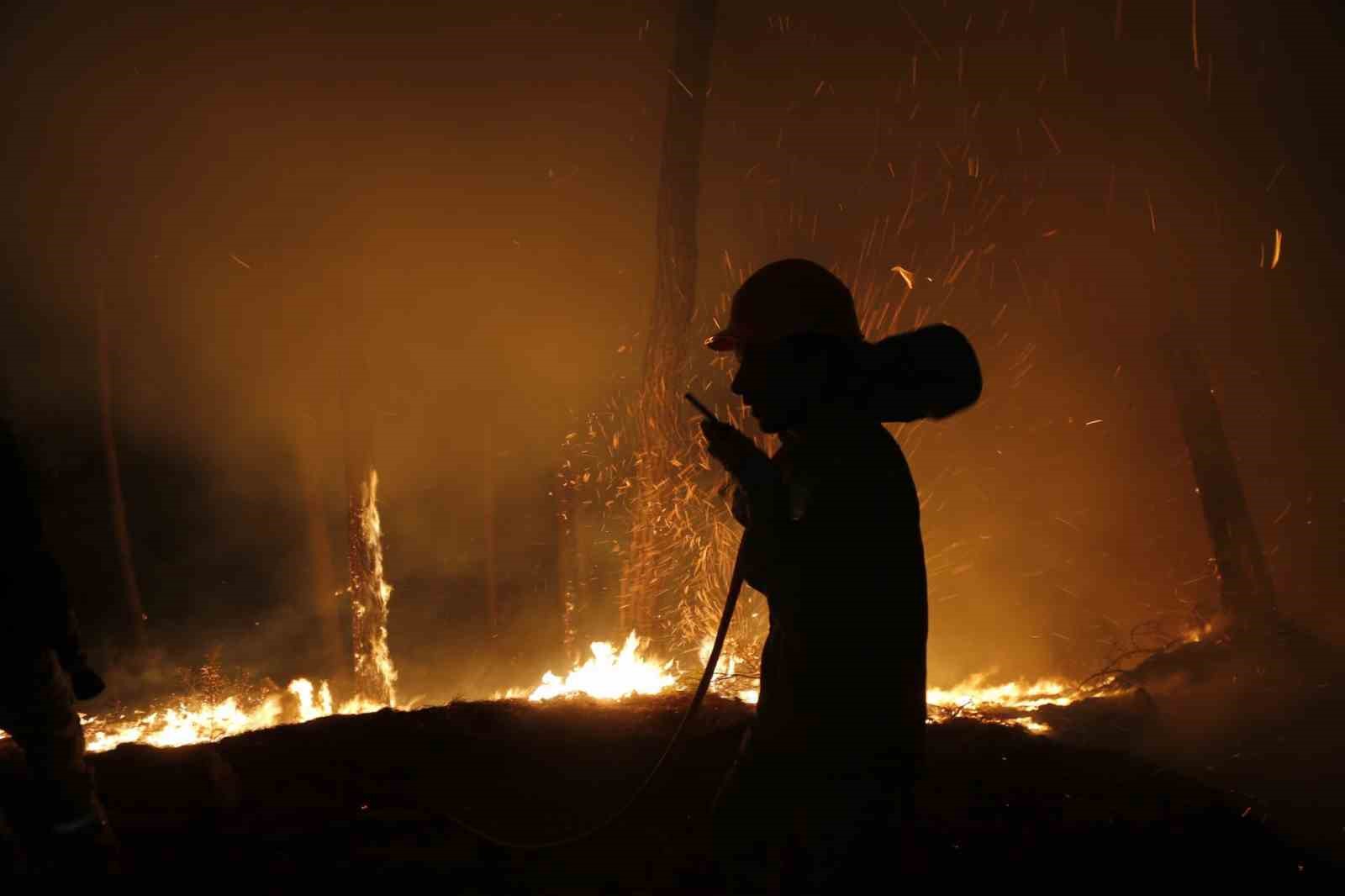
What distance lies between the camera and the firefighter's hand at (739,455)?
2.20 meters

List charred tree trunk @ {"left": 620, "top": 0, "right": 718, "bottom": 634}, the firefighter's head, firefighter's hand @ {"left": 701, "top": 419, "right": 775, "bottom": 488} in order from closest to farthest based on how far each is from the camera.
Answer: the firefighter's head, firefighter's hand @ {"left": 701, "top": 419, "right": 775, "bottom": 488}, charred tree trunk @ {"left": 620, "top": 0, "right": 718, "bottom": 634}

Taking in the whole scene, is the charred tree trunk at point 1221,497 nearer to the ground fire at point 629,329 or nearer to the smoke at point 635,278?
the ground fire at point 629,329

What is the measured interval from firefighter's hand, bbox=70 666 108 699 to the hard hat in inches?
119

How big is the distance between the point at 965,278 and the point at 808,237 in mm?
3040

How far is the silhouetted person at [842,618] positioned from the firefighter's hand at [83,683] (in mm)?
2751

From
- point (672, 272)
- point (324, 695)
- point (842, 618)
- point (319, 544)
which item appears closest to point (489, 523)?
point (319, 544)

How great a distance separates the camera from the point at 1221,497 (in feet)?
33.1

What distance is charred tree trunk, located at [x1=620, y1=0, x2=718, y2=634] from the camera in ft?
28.5

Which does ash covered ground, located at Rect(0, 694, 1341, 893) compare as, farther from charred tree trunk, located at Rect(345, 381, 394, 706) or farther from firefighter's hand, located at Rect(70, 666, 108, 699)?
charred tree trunk, located at Rect(345, 381, 394, 706)

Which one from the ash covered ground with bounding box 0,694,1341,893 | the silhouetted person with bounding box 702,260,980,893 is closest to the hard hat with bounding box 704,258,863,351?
the silhouetted person with bounding box 702,260,980,893

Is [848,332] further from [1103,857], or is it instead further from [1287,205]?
[1287,205]

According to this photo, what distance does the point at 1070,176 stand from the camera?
1295 centimetres

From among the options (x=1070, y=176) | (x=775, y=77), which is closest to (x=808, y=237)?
(x=775, y=77)

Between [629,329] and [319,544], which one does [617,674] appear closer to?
[629,329]
